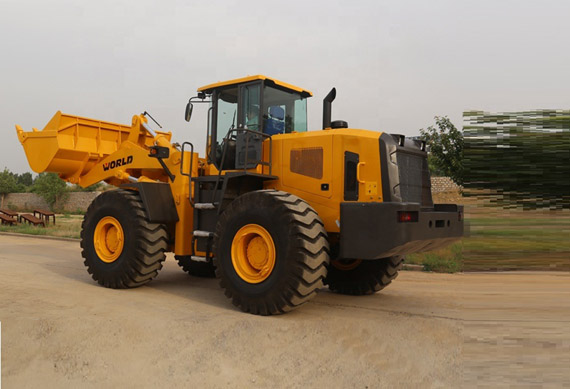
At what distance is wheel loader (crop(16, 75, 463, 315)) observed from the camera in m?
5.87

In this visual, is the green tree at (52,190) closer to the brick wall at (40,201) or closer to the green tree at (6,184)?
the brick wall at (40,201)

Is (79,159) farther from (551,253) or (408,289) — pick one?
(551,253)

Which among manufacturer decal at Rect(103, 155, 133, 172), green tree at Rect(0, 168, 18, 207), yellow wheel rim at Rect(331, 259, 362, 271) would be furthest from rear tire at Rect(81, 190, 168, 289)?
green tree at Rect(0, 168, 18, 207)

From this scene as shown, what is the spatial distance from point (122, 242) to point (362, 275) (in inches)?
153

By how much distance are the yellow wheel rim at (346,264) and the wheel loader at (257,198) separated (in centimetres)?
2

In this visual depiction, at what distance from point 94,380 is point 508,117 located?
3753 millimetres

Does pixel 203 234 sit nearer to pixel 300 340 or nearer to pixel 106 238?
pixel 106 238

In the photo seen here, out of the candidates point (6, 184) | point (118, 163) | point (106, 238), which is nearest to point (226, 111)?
point (118, 163)

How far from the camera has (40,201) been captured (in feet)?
150

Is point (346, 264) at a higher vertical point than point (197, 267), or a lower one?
higher

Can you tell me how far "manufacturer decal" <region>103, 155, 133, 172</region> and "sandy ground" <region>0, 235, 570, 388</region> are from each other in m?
2.66

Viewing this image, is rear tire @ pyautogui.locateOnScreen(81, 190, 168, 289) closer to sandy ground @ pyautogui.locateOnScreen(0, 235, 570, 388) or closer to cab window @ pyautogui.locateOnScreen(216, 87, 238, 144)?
sandy ground @ pyautogui.locateOnScreen(0, 235, 570, 388)

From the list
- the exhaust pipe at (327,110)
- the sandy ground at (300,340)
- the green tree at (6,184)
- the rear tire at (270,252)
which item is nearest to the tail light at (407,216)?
the rear tire at (270,252)

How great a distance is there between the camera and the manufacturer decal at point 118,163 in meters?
8.91
